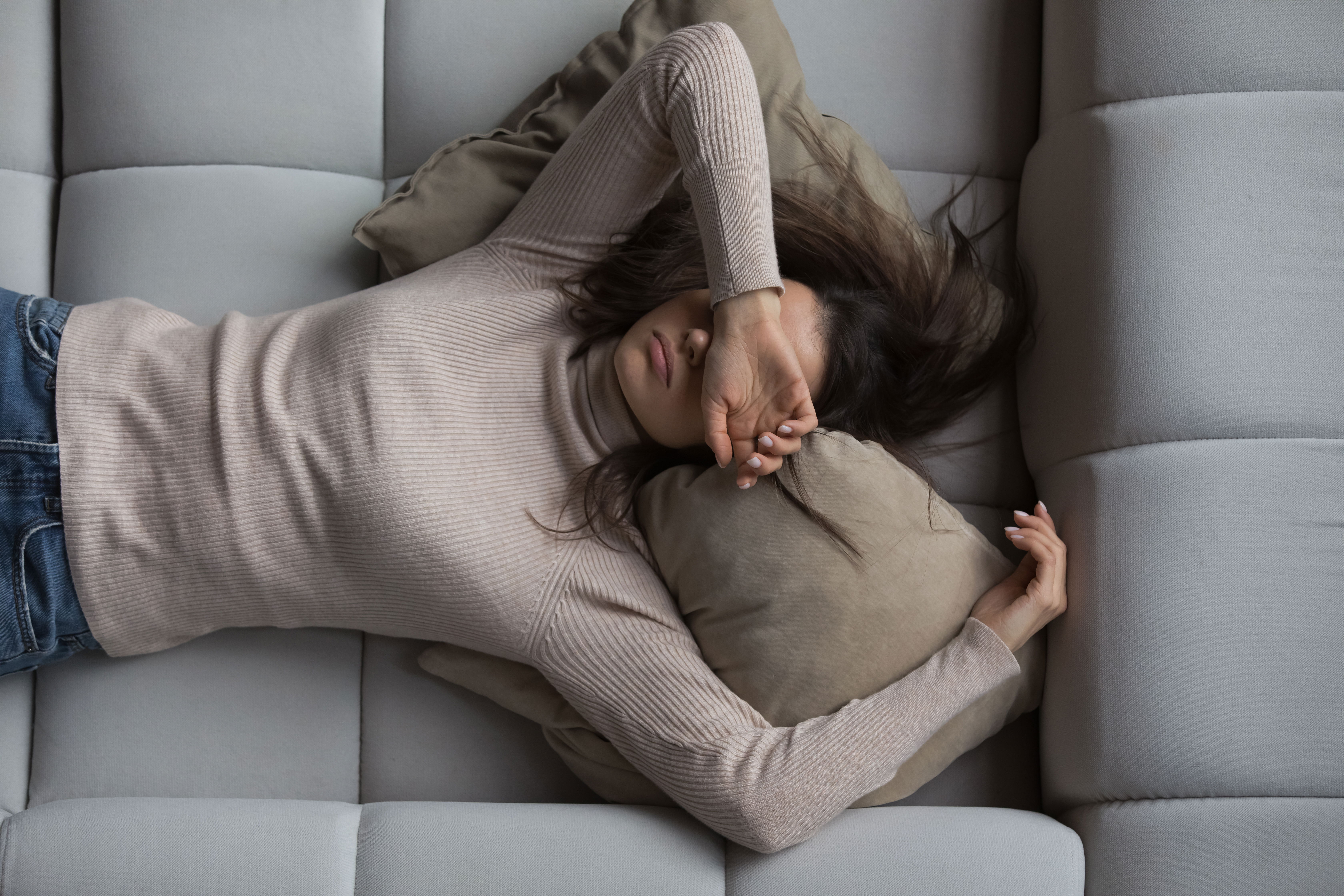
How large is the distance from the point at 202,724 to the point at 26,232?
74 centimetres

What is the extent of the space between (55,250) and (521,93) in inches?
28.3

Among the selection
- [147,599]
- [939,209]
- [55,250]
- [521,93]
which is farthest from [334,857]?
[939,209]

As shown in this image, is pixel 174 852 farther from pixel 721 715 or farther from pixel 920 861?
pixel 920 861

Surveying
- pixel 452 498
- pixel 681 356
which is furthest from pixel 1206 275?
pixel 452 498

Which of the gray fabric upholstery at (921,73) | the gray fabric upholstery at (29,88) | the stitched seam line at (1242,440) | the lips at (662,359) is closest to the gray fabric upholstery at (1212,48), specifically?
the gray fabric upholstery at (921,73)

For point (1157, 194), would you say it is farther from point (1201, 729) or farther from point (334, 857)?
point (334, 857)

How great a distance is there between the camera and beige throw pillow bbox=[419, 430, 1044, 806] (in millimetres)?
1196

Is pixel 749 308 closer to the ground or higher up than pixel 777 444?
higher up

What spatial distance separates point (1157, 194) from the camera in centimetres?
124

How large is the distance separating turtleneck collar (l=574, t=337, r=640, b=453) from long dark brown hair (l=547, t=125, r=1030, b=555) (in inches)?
0.6

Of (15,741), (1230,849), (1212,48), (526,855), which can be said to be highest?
(1212,48)

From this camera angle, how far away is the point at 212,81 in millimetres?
1381

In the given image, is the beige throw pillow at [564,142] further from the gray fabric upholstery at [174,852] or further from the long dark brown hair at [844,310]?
the gray fabric upholstery at [174,852]

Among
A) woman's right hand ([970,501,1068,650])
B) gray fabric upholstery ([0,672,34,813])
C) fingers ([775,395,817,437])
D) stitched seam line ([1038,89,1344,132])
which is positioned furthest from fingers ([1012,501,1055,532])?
gray fabric upholstery ([0,672,34,813])
